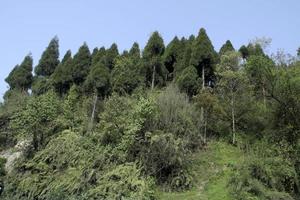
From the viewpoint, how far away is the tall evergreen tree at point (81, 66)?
32906mm

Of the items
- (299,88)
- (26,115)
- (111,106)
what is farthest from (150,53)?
(299,88)

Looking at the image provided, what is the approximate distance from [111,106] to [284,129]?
8977mm

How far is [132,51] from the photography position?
118 feet

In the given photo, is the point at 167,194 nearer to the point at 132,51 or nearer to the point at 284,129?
the point at 284,129

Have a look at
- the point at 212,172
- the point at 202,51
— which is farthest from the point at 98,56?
the point at 212,172

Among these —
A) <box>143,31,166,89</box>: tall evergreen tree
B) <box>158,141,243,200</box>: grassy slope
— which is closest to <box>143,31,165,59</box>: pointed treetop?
<box>143,31,166,89</box>: tall evergreen tree

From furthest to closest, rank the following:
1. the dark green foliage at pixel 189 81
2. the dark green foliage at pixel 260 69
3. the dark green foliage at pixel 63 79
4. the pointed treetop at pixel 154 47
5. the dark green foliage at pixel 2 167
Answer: the dark green foliage at pixel 63 79, the pointed treetop at pixel 154 47, the dark green foliage at pixel 189 81, the dark green foliage at pixel 2 167, the dark green foliage at pixel 260 69

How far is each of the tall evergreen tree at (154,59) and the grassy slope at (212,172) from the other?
6704mm

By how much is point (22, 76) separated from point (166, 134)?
64.0 ft

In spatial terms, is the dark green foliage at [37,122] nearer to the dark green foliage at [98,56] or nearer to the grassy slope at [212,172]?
the dark green foliage at [98,56]

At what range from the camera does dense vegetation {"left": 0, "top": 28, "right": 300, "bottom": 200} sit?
2097 cm

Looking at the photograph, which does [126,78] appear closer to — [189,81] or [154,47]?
[189,81]

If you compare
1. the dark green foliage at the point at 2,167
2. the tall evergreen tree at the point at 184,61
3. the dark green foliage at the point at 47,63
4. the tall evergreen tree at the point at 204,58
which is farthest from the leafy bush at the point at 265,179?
the dark green foliage at the point at 47,63

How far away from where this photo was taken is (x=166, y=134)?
22.7m
